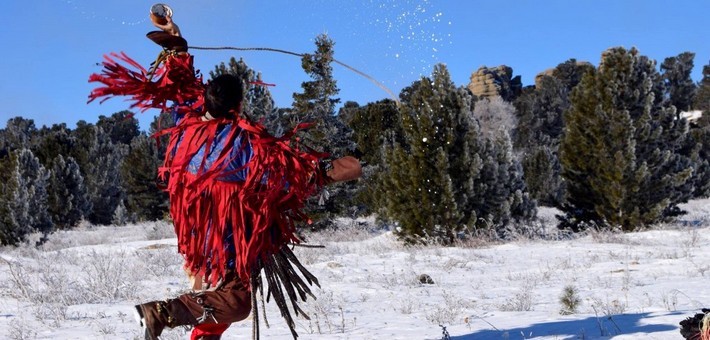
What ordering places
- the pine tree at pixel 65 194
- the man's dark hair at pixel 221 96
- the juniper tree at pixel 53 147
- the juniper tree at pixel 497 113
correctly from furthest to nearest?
the juniper tree at pixel 497 113 < the juniper tree at pixel 53 147 < the pine tree at pixel 65 194 < the man's dark hair at pixel 221 96

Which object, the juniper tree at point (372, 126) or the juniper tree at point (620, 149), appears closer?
the juniper tree at point (620, 149)

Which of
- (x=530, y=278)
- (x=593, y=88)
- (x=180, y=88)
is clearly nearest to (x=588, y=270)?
(x=530, y=278)

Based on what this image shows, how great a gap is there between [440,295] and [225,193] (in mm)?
3176

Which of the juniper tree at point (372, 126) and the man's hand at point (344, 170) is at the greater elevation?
the juniper tree at point (372, 126)

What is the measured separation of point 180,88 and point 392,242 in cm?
969

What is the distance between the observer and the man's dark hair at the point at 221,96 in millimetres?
3168

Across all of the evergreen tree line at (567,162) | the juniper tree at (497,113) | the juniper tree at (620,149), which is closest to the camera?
the evergreen tree line at (567,162)

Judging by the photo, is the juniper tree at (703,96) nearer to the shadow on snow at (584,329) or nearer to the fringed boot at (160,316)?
the shadow on snow at (584,329)

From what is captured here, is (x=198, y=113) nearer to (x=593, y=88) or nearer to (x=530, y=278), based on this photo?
(x=530, y=278)

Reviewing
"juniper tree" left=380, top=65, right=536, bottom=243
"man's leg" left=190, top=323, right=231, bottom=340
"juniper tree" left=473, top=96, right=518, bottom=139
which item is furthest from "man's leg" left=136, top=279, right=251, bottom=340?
"juniper tree" left=473, top=96, right=518, bottom=139

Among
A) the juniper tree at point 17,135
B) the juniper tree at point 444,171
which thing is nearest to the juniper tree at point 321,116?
the juniper tree at point 444,171

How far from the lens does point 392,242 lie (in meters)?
12.7

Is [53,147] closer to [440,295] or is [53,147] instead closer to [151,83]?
[440,295]

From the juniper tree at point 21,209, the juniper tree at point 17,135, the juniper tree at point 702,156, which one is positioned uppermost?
the juniper tree at point 17,135
